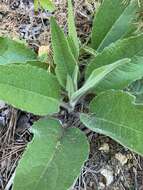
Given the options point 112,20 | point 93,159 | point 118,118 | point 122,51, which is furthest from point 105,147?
point 112,20

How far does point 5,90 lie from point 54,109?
19cm

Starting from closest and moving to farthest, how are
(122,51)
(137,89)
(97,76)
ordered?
(97,76) < (122,51) < (137,89)

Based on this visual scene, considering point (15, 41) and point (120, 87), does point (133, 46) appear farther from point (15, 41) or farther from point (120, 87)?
point (15, 41)

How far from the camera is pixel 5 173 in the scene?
1326 mm

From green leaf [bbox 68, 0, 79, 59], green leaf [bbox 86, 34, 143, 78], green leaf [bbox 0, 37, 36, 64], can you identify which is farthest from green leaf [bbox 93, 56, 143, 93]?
green leaf [bbox 0, 37, 36, 64]

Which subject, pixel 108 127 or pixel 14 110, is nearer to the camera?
pixel 108 127

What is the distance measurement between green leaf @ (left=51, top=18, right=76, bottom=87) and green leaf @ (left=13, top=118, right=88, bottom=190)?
0.49ft

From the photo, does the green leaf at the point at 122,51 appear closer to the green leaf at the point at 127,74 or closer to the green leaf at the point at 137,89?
the green leaf at the point at 127,74

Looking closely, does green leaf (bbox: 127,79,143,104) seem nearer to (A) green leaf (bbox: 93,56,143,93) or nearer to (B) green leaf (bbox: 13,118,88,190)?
(A) green leaf (bbox: 93,56,143,93)

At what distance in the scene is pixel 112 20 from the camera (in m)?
1.44

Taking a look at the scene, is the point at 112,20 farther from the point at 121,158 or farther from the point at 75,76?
the point at 121,158

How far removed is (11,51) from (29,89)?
0.80 ft

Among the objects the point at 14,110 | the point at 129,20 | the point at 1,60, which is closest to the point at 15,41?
the point at 1,60

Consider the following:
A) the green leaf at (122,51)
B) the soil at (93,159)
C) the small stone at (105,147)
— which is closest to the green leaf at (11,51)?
the soil at (93,159)
